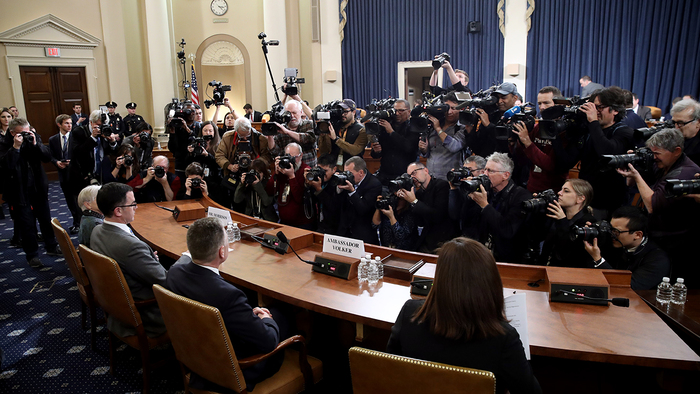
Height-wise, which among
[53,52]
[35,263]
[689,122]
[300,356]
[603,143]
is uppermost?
[53,52]

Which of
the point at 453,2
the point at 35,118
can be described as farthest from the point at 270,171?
the point at 35,118

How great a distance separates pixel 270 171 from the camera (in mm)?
Result: 4223

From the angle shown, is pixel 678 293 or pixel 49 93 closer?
pixel 678 293

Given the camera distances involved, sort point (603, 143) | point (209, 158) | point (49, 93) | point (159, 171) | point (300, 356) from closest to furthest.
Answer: point (300, 356)
point (603, 143)
point (159, 171)
point (209, 158)
point (49, 93)

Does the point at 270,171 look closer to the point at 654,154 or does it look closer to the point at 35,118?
the point at 654,154

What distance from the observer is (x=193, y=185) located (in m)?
4.05

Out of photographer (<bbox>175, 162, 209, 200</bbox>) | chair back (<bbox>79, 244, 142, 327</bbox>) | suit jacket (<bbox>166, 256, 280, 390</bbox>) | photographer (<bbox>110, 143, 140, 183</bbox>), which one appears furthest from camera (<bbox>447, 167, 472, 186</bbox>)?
photographer (<bbox>110, 143, 140, 183</bbox>)

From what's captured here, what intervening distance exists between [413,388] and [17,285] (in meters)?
3.96

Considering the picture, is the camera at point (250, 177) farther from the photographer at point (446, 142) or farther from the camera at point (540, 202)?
the camera at point (540, 202)

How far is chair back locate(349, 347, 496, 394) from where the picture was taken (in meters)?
1.27

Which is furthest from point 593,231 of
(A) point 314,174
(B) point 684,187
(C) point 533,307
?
(A) point 314,174

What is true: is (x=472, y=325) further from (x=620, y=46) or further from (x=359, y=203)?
(x=620, y=46)

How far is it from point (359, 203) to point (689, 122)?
2196 mm

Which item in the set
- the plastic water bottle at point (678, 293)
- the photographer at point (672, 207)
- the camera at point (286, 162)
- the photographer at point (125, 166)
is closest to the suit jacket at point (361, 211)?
the camera at point (286, 162)
